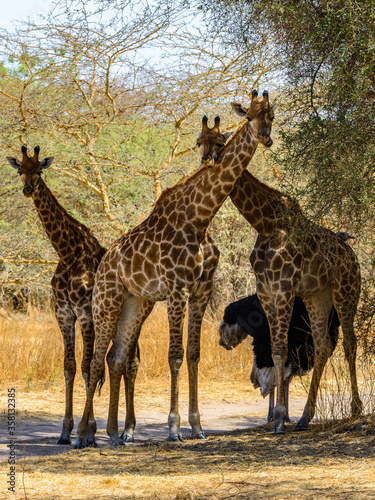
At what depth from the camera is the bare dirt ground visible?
460 cm

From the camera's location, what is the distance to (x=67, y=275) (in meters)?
7.18

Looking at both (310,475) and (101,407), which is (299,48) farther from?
(101,407)

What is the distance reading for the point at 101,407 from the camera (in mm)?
9016

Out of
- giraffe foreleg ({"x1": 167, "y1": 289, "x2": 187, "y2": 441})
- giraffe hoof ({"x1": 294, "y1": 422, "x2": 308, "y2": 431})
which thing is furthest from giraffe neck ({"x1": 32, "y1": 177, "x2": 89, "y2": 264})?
giraffe hoof ({"x1": 294, "y1": 422, "x2": 308, "y2": 431})

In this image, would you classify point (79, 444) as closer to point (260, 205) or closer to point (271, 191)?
point (260, 205)

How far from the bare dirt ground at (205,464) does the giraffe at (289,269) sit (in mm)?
650

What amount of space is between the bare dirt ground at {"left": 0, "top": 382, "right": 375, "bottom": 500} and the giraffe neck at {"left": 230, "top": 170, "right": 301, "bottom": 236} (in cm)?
212

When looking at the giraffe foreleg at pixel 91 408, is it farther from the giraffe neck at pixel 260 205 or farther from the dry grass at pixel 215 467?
the giraffe neck at pixel 260 205

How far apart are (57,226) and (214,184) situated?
1786 millimetres

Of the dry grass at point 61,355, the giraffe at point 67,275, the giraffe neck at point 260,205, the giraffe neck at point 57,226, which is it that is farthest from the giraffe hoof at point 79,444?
the dry grass at point 61,355

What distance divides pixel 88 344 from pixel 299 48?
373 cm

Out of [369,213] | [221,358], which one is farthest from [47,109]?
[369,213]

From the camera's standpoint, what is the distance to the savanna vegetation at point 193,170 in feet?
17.2

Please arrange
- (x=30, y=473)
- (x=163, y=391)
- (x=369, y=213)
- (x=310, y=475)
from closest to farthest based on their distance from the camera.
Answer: (x=310, y=475), (x=30, y=473), (x=369, y=213), (x=163, y=391)
